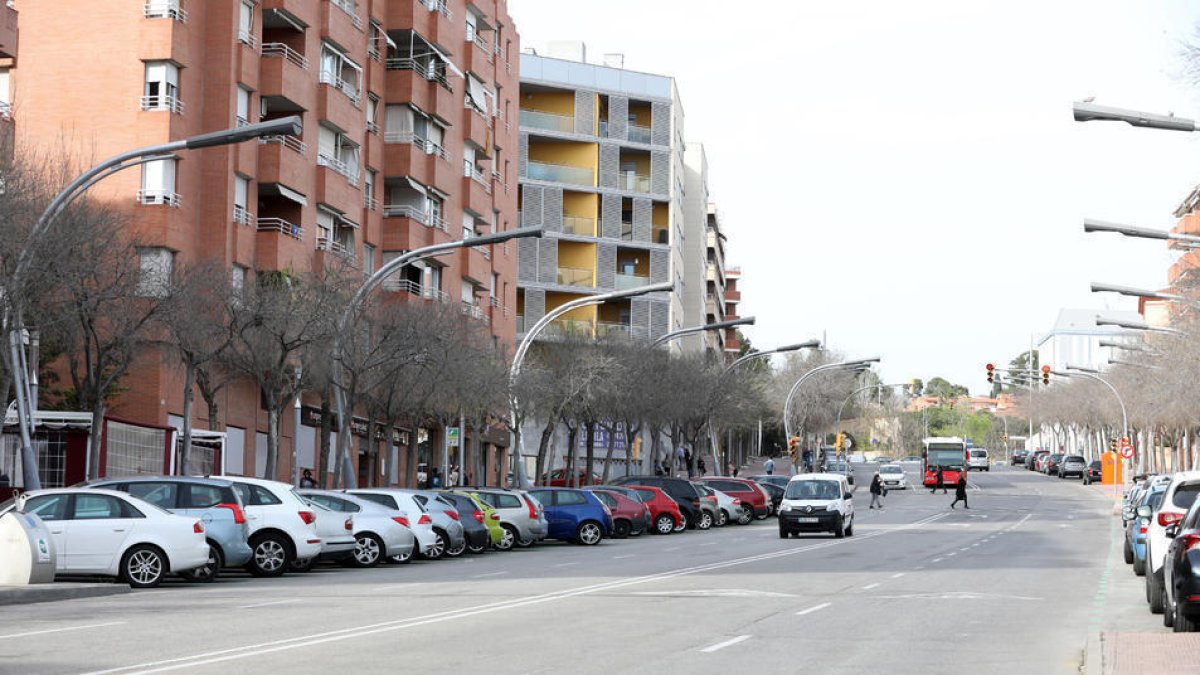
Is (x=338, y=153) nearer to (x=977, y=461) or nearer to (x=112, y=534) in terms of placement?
(x=112, y=534)

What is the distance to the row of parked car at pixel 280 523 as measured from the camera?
918 inches

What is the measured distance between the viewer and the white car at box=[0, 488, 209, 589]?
23203 mm

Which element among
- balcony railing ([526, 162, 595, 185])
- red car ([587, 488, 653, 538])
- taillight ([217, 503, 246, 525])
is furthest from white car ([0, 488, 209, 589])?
balcony railing ([526, 162, 595, 185])

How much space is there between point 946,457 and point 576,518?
53142mm

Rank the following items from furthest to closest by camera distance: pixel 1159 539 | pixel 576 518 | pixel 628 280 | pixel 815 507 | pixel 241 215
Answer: pixel 628 280 < pixel 241 215 < pixel 815 507 < pixel 576 518 < pixel 1159 539

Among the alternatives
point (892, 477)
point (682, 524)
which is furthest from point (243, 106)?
point (892, 477)

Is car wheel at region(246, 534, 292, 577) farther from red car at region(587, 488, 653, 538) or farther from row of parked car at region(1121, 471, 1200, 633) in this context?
red car at region(587, 488, 653, 538)

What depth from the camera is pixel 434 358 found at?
41.8 metres

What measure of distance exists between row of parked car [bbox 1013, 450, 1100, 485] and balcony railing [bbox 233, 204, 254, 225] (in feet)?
221

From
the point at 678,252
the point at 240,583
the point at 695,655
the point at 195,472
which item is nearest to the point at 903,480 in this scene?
the point at 678,252

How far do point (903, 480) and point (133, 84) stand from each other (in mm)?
66217

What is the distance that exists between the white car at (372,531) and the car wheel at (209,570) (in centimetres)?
400

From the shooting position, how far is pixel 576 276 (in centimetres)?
9106

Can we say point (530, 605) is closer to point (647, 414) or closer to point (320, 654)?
point (320, 654)
